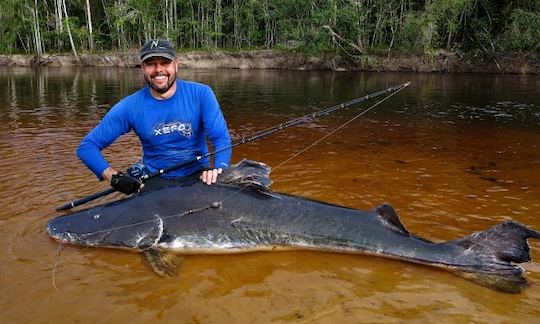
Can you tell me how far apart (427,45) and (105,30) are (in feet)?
150

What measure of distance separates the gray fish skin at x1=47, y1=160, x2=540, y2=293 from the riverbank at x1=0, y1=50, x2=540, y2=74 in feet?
142

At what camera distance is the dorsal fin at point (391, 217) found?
509cm

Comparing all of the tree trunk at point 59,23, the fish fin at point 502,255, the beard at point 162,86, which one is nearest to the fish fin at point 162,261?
the beard at point 162,86

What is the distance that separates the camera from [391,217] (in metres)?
5.14

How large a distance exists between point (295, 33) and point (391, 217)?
47.7 metres

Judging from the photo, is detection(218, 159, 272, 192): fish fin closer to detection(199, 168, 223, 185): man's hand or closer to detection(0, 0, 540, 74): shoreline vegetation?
detection(199, 168, 223, 185): man's hand

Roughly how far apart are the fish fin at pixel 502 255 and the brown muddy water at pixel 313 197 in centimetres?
12

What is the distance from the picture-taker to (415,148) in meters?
11.4

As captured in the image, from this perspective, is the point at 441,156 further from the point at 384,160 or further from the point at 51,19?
the point at 51,19

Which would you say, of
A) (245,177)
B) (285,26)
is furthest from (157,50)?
(285,26)

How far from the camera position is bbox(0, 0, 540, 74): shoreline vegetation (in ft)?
145

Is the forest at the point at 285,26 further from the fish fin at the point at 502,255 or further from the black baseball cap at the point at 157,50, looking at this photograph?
the fish fin at the point at 502,255

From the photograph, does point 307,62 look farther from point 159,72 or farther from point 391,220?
point 391,220

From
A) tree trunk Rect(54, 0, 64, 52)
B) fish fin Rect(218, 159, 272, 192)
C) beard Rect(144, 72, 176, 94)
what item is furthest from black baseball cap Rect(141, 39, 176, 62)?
tree trunk Rect(54, 0, 64, 52)
